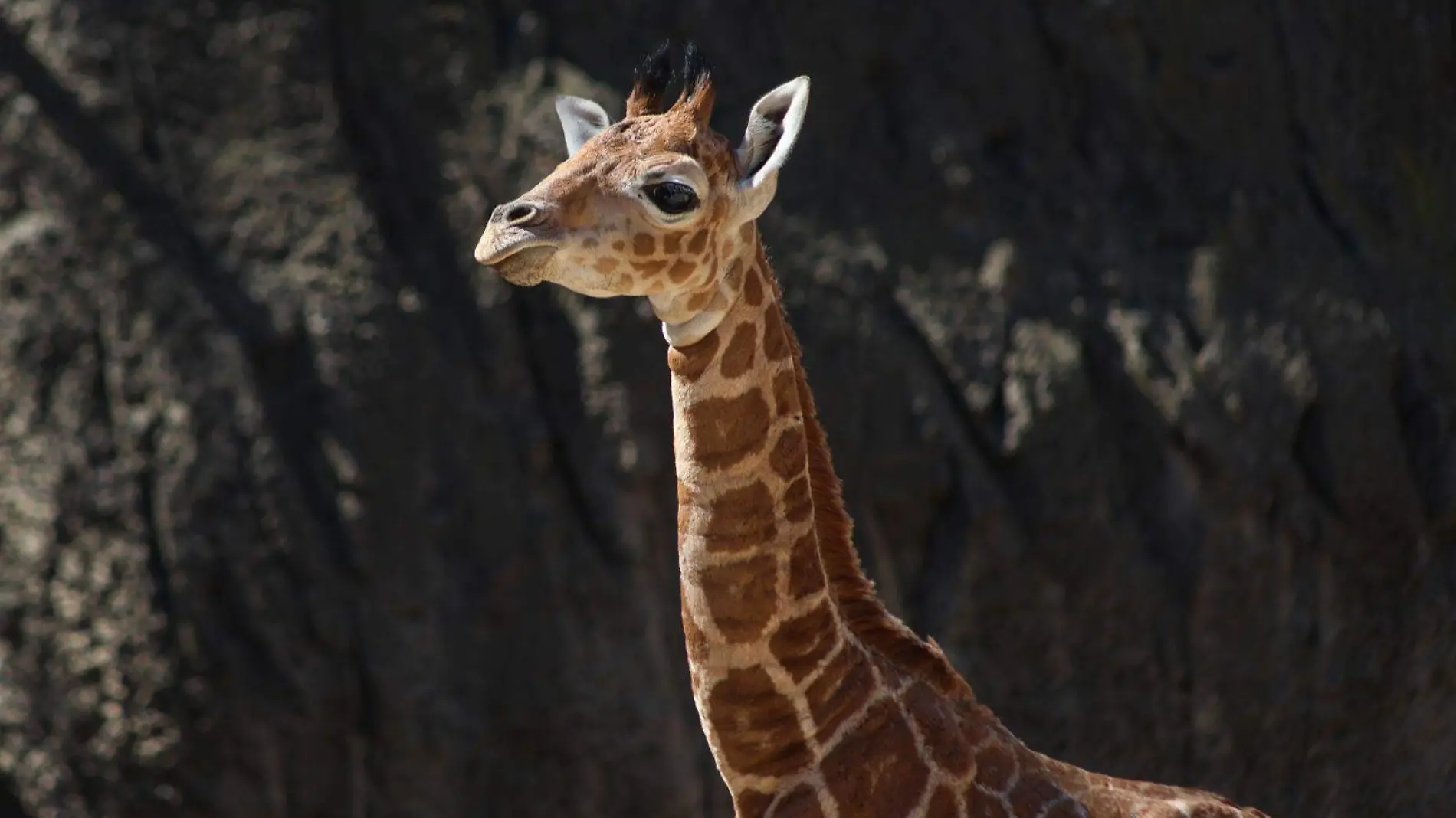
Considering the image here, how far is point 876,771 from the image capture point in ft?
9.15

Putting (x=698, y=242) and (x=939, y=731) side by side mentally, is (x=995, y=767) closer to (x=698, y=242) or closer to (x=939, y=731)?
(x=939, y=731)

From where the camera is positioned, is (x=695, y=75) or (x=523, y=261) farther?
(x=695, y=75)

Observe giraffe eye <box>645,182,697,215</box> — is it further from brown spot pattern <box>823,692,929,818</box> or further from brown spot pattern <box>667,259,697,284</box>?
brown spot pattern <box>823,692,929,818</box>

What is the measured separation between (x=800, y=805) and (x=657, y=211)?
91 cm

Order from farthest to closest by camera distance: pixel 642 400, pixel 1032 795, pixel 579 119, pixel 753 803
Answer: pixel 642 400 → pixel 579 119 → pixel 1032 795 → pixel 753 803

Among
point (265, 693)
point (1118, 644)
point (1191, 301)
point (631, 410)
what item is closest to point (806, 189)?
point (631, 410)

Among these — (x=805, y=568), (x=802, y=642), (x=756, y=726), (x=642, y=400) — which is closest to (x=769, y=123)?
(x=805, y=568)

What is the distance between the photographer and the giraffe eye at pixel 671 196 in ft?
8.36

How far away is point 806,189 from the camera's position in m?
5.55

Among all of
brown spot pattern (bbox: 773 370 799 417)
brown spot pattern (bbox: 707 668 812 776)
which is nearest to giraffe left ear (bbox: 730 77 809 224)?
brown spot pattern (bbox: 773 370 799 417)

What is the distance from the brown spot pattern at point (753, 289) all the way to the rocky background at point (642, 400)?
2549mm

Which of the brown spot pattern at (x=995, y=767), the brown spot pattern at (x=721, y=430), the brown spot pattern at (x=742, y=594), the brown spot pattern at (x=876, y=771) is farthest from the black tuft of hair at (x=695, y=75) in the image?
the brown spot pattern at (x=995, y=767)

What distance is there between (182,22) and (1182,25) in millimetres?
3097

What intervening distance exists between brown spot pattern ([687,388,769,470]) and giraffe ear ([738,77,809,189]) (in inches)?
12.8
